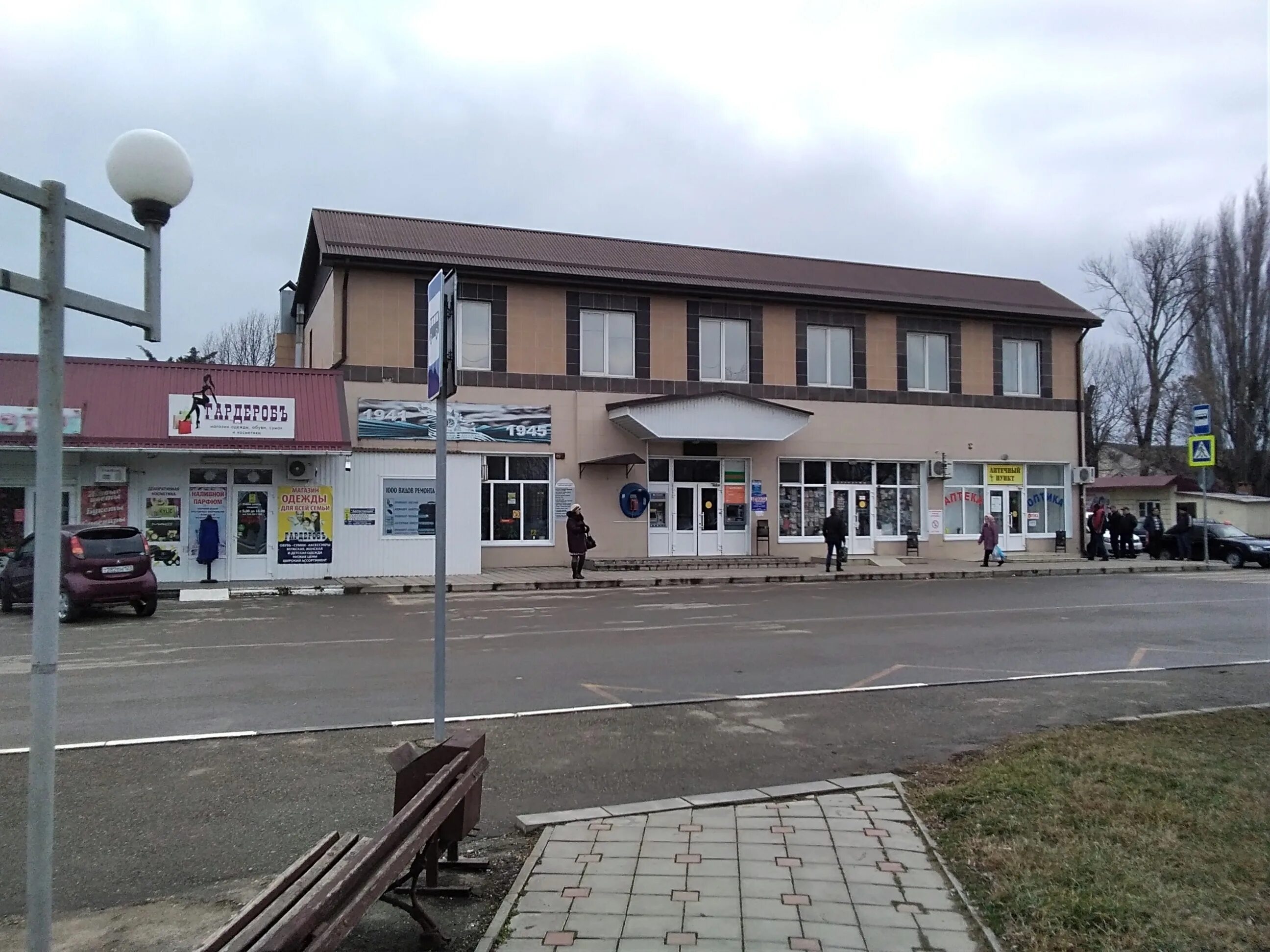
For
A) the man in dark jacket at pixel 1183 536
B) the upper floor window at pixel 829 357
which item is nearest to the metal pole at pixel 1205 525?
the man in dark jacket at pixel 1183 536

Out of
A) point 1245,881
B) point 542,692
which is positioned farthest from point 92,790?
point 1245,881

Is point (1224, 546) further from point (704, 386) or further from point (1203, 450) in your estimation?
point (704, 386)

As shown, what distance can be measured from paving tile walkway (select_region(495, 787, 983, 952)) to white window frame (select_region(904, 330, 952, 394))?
1069 inches

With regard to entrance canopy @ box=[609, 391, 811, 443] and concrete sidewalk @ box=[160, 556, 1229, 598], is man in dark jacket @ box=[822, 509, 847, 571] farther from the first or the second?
entrance canopy @ box=[609, 391, 811, 443]

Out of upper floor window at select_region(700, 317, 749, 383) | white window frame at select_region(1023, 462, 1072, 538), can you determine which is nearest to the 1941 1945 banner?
upper floor window at select_region(700, 317, 749, 383)

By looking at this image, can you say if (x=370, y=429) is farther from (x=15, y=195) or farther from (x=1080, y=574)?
(x=15, y=195)

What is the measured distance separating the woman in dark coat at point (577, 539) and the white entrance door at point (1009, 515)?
51.6ft

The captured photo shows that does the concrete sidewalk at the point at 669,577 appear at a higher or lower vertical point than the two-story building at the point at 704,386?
lower

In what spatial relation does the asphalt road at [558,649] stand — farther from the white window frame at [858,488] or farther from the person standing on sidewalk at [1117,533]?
the person standing on sidewalk at [1117,533]

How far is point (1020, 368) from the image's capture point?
109 feet

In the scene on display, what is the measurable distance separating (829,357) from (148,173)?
27.9 m

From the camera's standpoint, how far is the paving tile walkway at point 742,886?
13.2ft

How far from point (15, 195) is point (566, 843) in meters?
3.89

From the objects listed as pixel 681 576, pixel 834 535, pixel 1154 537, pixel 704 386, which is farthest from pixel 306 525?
pixel 1154 537
